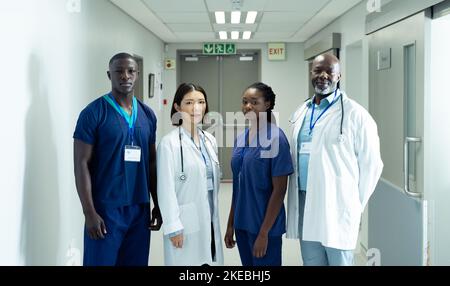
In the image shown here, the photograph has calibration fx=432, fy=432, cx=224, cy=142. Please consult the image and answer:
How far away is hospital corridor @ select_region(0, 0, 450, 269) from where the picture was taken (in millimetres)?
1876

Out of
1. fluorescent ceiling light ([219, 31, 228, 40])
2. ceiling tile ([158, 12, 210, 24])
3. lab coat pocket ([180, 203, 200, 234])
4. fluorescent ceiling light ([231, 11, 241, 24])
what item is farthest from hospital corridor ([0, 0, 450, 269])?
fluorescent ceiling light ([219, 31, 228, 40])

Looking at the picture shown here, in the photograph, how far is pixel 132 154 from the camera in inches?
77.7

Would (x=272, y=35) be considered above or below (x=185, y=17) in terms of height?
above

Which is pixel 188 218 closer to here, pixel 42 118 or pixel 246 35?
pixel 42 118

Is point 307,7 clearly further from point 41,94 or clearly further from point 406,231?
point 41,94

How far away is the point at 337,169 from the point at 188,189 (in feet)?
2.15

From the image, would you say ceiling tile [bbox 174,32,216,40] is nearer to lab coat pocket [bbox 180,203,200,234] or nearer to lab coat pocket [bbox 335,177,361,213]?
lab coat pocket [bbox 180,203,200,234]

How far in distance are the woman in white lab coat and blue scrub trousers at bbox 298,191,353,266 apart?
0.40 meters

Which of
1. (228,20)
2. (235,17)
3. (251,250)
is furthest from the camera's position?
(228,20)

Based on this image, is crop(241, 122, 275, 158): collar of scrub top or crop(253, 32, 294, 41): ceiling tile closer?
crop(241, 122, 275, 158): collar of scrub top

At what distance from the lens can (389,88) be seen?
2709 millimetres

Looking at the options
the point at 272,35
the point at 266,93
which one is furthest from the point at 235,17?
the point at 266,93

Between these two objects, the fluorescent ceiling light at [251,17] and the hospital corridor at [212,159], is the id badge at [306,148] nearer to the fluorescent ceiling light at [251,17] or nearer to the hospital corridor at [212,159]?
the hospital corridor at [212,159]
